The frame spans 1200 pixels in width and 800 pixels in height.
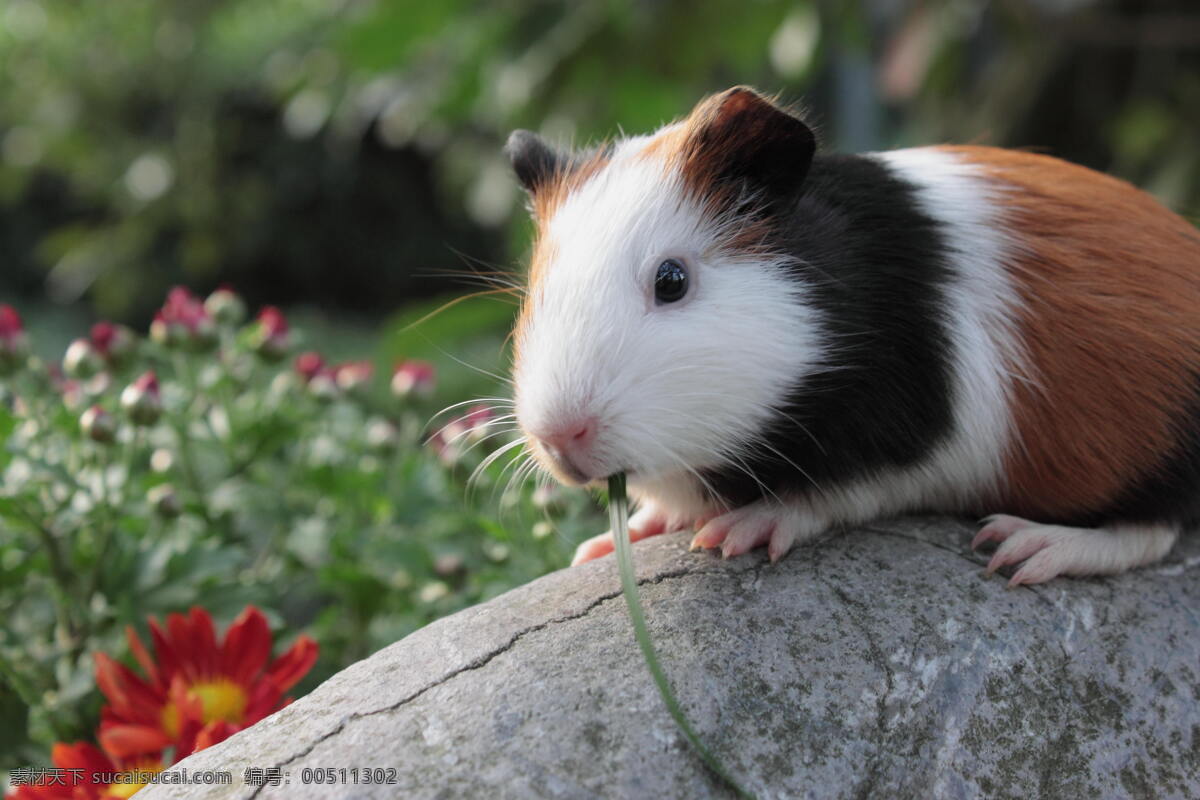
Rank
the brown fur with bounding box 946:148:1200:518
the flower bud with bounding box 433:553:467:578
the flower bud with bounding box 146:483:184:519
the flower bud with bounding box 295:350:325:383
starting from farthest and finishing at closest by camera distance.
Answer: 1. the flower bud with bounding box 295:350:325:383
2. the flower bud with bounding box 433:553:467:578
3. the flower bud with bounding box 146:483:184:519
4. the brown fur with bounding box 946:148:1200:518

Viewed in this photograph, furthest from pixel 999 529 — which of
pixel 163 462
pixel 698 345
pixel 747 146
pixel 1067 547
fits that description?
pixel 163 462

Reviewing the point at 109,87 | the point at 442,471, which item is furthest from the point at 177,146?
the point at 442,471

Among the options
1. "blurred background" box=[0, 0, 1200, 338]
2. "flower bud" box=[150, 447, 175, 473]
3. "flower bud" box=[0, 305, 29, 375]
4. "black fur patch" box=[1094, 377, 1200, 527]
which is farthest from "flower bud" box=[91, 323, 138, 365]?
"black fur patch" box=[1094, 377, 1200, 527]

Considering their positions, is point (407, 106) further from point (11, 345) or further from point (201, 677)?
point (201, 677)

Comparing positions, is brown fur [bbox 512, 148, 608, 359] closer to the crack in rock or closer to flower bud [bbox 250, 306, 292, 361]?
the crack in rock

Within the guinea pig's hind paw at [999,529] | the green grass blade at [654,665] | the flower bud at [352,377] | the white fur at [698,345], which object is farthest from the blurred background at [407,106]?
the guinea pig's hind paw at [999,529]

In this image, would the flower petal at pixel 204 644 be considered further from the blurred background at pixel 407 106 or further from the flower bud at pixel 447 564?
the blurred background at pixel 407 106

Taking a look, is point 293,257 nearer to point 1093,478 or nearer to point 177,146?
point 177,146
